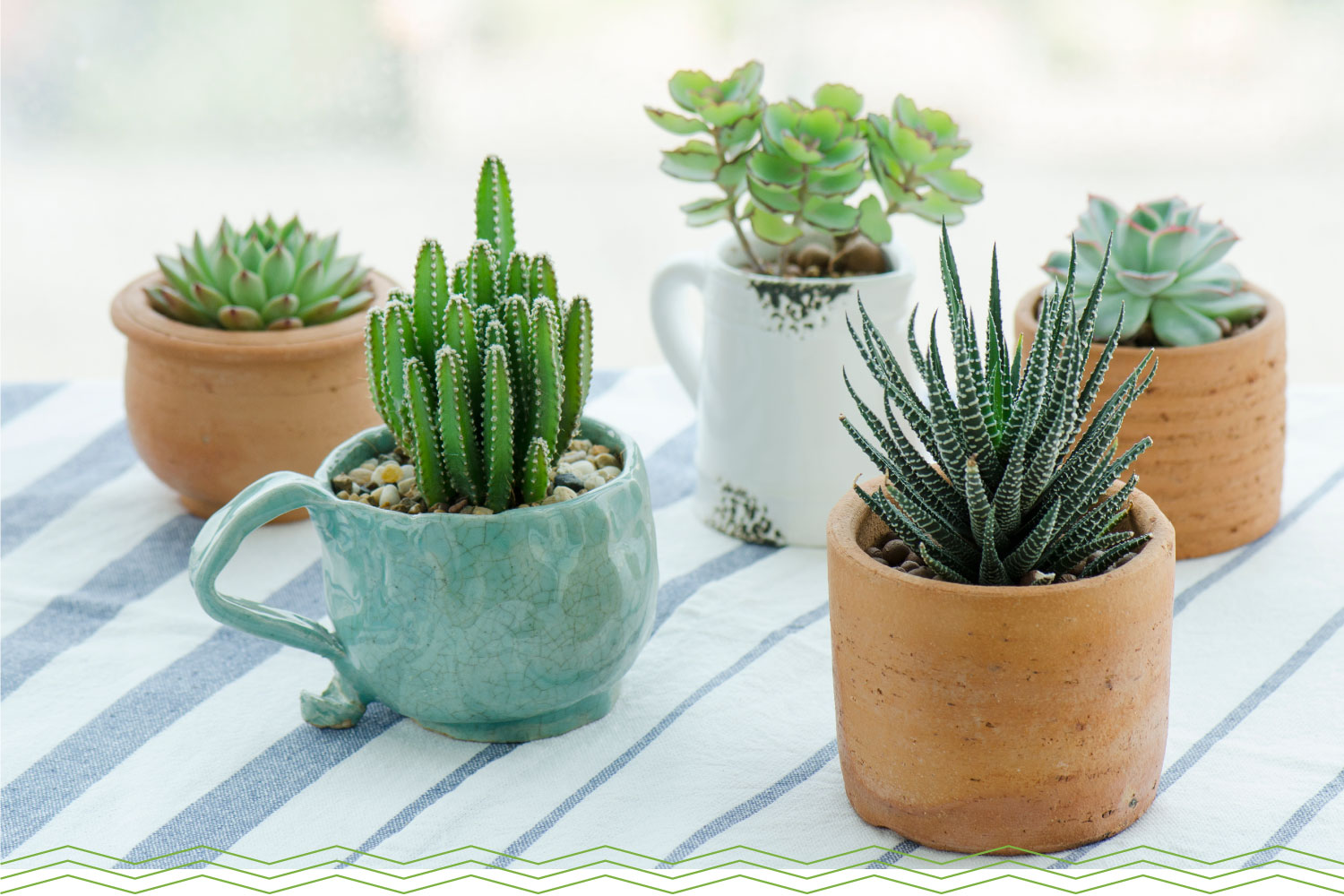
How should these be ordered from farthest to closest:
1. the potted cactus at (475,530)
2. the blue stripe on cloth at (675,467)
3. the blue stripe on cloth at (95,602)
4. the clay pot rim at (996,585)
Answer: the blue stripe on cloth at (675,467), the blue stripe on cloth at (95,602), the potted cactus at (475,530), the clay pot rim at (996,585)

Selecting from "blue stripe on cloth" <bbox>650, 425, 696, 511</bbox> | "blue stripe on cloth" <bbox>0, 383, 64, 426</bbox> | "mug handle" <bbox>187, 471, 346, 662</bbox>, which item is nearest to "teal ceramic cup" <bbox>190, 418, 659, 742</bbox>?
"mug handle" <bbox>187, 471, 346, 662</bbox>

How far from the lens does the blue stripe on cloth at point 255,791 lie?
0.69 meters

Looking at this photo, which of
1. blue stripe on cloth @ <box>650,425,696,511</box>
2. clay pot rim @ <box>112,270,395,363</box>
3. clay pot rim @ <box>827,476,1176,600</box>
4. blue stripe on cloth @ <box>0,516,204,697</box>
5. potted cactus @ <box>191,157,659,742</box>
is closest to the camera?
clay pot rim @ <box>827,476,1176,600</box>

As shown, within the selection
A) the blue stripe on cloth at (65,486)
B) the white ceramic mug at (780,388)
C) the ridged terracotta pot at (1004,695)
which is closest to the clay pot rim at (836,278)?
the white ceramic mug at (780,388)

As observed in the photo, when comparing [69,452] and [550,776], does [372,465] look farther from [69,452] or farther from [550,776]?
[69,452]

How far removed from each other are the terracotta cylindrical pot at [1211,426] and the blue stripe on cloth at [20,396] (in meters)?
0.85

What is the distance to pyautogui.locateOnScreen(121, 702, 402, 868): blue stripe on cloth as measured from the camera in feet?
2.28

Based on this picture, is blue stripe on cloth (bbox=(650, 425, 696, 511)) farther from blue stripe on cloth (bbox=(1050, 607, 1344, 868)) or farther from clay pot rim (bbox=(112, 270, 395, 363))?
blue stripe on cloth (bbox=(1050, 607, 1344, 868))

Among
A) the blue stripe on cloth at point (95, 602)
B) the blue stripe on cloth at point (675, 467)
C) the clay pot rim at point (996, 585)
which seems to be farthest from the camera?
the blue stripe on cloth at point (675, 467)

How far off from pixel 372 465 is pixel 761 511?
306mm

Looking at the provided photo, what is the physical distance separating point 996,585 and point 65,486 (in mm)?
785

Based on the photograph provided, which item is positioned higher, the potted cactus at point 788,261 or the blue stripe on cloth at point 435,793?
the potted cactus at point 788,261

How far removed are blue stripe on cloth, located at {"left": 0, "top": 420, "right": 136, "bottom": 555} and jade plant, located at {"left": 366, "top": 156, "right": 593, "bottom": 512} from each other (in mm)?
421

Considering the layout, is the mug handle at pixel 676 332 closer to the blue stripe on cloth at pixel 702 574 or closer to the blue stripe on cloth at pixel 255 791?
the blue stripe on cloth at pixel 702 574
